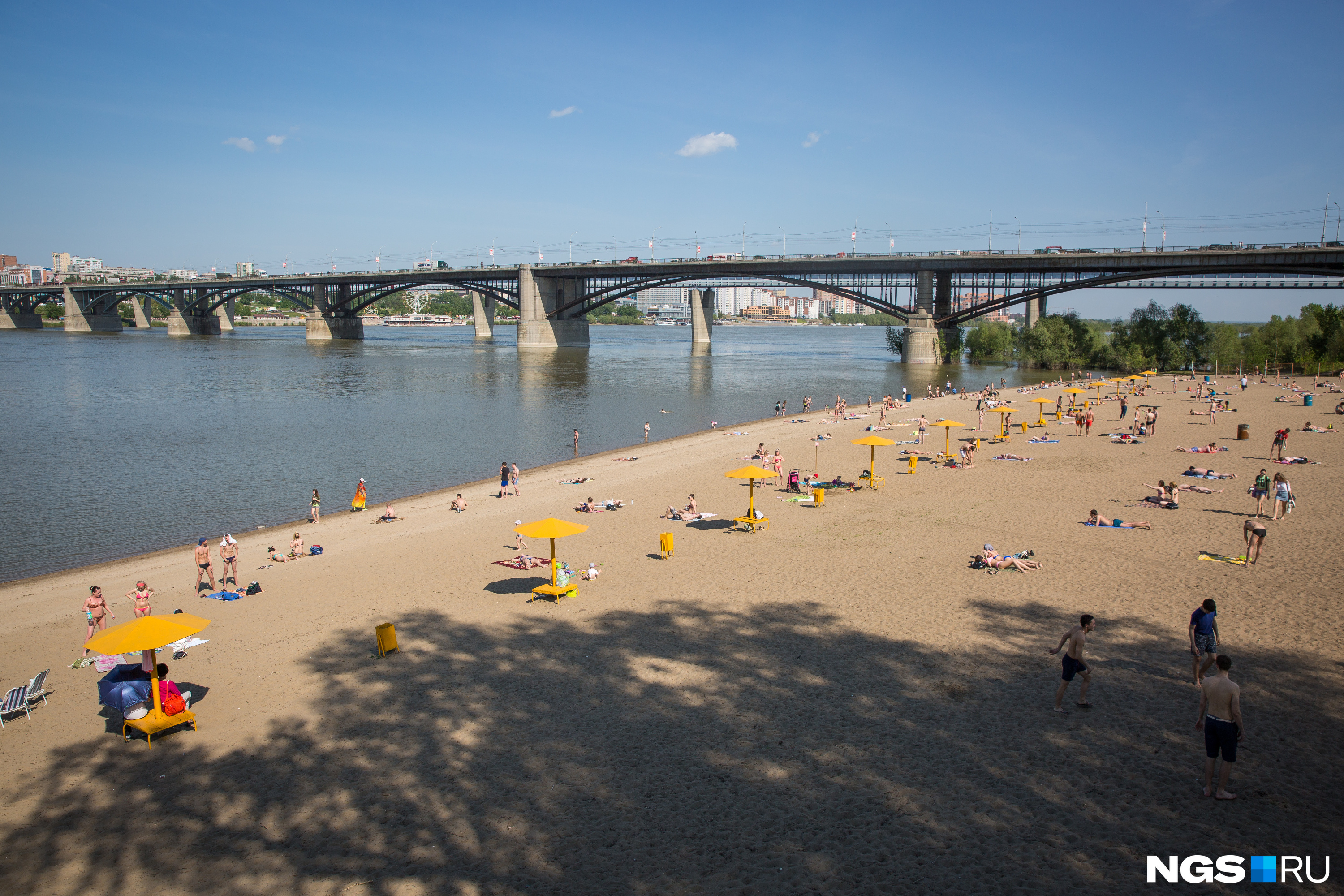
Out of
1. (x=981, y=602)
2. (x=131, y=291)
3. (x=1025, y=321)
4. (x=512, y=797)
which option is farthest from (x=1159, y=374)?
(x=131, y=291)

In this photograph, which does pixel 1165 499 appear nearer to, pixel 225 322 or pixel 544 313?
pixel 544 313

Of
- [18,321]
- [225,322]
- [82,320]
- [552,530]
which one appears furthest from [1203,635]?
[18,321]

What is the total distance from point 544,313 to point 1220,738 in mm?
115938

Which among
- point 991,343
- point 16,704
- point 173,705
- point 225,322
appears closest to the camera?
point 173,705

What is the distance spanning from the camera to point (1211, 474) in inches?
906

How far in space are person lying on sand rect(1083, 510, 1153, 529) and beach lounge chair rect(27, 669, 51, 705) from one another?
19.9 metres

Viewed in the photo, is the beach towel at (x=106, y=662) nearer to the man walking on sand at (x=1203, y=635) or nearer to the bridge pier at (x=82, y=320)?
the man walking on sand at (x=1203, y=635)

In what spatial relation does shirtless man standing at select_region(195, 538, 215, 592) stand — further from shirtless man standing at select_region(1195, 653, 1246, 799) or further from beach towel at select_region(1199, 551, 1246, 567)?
beach towel at select_region(1199, 551, 1246, 567)

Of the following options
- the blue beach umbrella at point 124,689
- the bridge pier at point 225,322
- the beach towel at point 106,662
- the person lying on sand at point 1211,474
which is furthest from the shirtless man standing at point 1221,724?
the bridge pier at point 225,322

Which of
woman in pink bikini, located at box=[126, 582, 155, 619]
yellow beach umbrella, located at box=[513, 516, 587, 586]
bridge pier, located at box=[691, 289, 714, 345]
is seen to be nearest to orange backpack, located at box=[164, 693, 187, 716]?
woman in pink bikini, located at box=[126, 582, 155, 619]

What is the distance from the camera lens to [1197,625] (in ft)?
32.8

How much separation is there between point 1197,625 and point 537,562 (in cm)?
1140

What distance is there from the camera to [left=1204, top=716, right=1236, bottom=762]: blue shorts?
7516 millimetres

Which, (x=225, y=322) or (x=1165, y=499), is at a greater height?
(x=225, y=322)
